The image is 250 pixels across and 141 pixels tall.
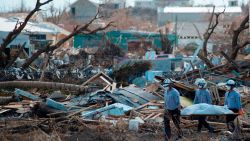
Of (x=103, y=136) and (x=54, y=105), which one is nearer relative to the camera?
(x=103, y=136)

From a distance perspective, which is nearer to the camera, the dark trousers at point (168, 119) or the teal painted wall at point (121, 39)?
the dark trousers at point (168, 119)

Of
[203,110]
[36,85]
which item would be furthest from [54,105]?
[36,85]

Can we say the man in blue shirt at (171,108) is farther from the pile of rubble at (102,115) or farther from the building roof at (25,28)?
the building roof at (25,28)

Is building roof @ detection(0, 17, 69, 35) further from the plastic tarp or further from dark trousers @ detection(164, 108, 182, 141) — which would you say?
the plastic tarp

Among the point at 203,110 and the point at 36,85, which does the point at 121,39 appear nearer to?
the point at 36,85

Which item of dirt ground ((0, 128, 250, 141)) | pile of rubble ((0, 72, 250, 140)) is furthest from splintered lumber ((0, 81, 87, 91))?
dirt ground ((0, 128, 250, 141))

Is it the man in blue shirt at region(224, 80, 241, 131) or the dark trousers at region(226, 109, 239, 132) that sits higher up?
the man in blue shirt at region(224, 80, 241, 131)

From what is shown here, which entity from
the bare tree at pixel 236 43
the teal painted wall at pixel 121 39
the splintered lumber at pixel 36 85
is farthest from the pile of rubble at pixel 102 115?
the teal painted wall at pixel 121 39

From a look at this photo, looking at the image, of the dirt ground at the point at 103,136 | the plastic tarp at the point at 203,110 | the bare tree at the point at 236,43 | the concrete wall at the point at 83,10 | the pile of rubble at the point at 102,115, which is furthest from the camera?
the concrete wall at the point at 83,10

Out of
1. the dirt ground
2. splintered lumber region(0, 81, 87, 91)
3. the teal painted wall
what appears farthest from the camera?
the teal painted wall

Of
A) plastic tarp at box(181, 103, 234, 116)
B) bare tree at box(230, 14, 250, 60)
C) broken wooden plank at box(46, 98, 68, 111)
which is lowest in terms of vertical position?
broken wooden plank at box(46, 98, 68, 111)

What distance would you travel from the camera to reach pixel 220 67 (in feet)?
77.0

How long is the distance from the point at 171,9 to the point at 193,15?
751 centimetres

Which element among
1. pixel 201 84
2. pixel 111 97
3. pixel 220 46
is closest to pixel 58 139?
pixel 201 84
